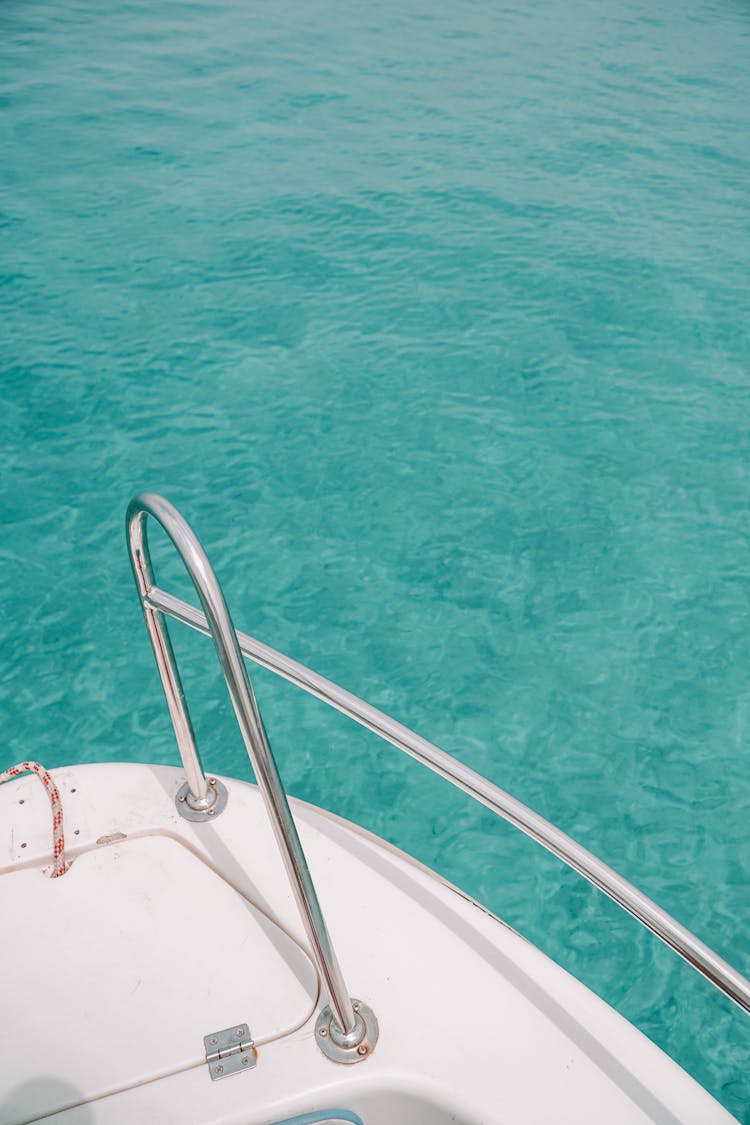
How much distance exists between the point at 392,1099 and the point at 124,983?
50 centimetres

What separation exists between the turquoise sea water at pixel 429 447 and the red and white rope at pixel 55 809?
148cm

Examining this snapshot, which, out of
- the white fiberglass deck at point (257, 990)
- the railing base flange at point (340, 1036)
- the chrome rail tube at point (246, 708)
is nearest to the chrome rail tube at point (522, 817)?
the chrome rail tube at point (246, 708)

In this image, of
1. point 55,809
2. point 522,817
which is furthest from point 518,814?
point 55,809

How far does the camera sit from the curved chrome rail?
131 cm

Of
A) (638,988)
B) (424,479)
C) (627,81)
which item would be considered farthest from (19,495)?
(627,81)

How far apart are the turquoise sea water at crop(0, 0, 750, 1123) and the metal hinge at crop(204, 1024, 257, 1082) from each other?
1.47 m

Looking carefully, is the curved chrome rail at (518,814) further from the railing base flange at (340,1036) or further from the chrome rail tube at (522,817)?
the railing base flange at (340,1036)

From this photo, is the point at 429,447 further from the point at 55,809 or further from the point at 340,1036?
the point at 340,1036

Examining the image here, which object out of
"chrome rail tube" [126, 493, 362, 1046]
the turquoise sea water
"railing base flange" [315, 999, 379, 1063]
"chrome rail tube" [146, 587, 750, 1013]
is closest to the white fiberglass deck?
"railing base flange" [315, 999, 379, 1063]

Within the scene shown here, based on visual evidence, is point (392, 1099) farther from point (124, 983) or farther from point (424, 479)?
point (424, 479)

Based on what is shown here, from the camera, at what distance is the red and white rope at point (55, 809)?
1.68m

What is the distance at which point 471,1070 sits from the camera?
4.72ft

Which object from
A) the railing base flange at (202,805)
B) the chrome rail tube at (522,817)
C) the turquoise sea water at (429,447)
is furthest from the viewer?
the turquoise sea water at (429,447)

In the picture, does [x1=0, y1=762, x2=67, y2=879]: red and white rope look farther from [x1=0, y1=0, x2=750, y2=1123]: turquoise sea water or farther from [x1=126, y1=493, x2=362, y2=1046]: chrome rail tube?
[x1=0, y1=0, x2=750, y2=1123]: turquoise sea water
